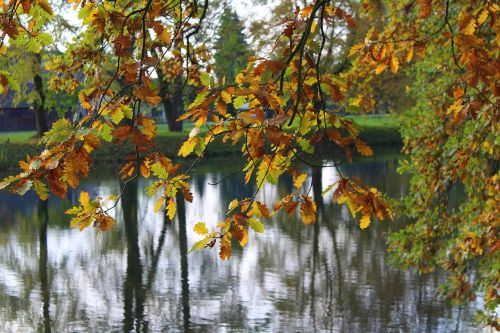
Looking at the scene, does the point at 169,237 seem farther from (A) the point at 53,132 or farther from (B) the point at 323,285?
(A) the point at 53,132

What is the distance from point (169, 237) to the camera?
73.2 feet

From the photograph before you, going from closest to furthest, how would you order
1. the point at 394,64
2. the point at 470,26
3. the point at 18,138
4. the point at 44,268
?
the point at 470,26 < the point at 394,64 < the point at 44,268 < the point at 18,138

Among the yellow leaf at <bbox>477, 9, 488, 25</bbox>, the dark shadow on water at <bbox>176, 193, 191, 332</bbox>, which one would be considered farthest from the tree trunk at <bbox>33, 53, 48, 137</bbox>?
the yellow leaf at <bbox>477, 9, 488, 25</bbox>

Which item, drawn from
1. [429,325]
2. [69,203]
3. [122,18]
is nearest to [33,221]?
[69,203]

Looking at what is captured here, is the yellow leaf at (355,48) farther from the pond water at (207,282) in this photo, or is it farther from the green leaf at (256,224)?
the pond water at (207,282)

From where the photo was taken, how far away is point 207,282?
Result: 17.3m

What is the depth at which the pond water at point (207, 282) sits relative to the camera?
1443cm

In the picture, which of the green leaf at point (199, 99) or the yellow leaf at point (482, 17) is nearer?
the green leaf at point (199, 99)

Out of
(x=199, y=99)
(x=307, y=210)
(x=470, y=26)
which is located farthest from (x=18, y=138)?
(x=199, y=99)

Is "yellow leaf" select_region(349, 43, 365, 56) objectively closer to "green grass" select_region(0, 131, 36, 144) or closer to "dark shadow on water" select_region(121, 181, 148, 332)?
"dark shadow on water" select_region(121, 181, 148, 332)

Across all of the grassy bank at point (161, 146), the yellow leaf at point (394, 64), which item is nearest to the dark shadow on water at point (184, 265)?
the grassy bank at point (161, 146)

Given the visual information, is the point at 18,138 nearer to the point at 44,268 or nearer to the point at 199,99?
the point at 44,268

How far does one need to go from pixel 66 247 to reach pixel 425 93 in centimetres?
1054

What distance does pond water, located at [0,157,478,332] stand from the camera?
1443cm
